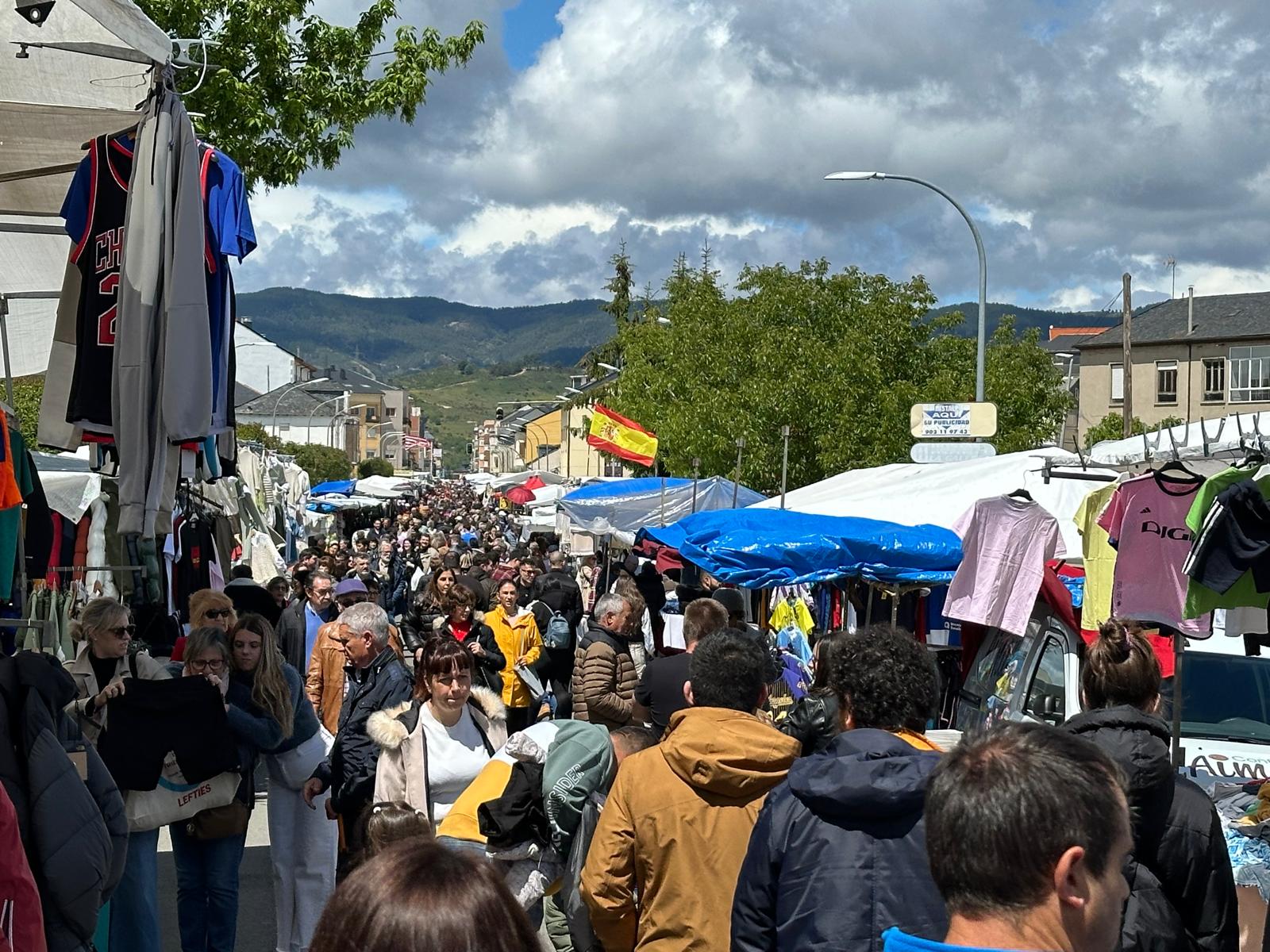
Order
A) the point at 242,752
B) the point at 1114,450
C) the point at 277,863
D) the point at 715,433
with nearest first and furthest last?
1. the point at 242,752
2. the point at 277,863
3. the point at 1114,450
4. the point at 715,433

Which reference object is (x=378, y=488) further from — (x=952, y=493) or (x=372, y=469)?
(x=372, y=469)

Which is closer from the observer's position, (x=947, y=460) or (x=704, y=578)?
(x=947, y=460)

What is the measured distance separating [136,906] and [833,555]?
552cm

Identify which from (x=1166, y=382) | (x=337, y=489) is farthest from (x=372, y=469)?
(x=337, y=489)

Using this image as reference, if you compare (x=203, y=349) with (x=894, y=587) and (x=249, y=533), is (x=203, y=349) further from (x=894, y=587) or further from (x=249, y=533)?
(x=249, y=533)

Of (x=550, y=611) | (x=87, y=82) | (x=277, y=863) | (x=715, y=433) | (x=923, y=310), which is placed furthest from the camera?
(x=923, y=310)

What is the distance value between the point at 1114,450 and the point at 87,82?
5.85m

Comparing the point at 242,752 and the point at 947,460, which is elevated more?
the point at 947,460

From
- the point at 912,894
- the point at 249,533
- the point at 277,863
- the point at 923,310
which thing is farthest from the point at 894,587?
the point at 923,310

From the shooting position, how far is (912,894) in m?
3.62

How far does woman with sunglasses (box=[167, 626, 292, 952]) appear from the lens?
6.91 m

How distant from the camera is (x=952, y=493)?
11.9m

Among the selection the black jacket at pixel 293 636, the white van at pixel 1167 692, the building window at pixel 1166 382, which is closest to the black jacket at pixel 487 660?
the black jacket at pixel 293 636

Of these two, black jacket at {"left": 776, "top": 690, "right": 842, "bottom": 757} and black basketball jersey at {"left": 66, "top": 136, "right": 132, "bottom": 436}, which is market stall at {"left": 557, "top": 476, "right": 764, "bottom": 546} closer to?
black basketball jersey at {"left": 66, "top": 136, "right": 132, "bottom": 436}
